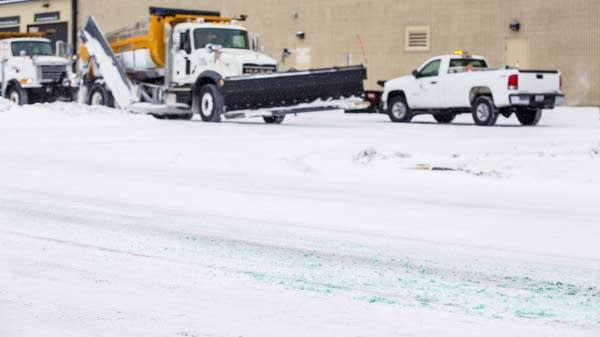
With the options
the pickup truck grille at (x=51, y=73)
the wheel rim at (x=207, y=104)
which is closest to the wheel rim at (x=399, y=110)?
the wheel rim at (x=207, y=104)

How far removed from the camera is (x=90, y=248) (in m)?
7.04

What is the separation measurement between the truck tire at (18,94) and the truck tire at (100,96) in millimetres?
3756

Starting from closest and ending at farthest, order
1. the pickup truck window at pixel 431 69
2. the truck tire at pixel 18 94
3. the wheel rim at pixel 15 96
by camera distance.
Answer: the pickup truck window at pixel 431 69, the truck tire at pixel 18 94, the wheel rim at pixel 15 96

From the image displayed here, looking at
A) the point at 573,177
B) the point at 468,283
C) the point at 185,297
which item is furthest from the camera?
the point at 573,177

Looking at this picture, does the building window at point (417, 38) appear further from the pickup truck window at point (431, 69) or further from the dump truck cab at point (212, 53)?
the dump truck cab at point (212, 53)

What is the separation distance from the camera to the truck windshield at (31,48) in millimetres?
32469

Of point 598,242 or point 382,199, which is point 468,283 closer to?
point 598,242

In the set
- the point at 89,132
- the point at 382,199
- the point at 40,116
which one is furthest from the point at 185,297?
the point at 40,116

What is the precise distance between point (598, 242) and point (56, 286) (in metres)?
3.96

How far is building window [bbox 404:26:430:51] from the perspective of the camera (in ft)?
129

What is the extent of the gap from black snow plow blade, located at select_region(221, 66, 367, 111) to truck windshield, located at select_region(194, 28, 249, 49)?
1784 mm

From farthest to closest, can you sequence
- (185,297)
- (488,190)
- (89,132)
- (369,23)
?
(369,23) < (89,132) < (488,190) < (185,297)

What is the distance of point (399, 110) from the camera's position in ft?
91.2

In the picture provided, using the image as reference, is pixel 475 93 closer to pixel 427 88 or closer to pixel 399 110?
pixel 427 88
